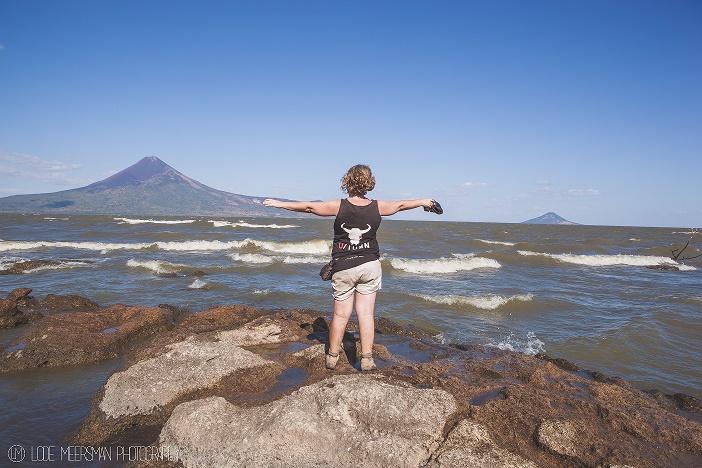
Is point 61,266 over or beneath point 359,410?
beneath

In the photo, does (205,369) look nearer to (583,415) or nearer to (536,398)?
(536,398)

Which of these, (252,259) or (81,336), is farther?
(252,259)

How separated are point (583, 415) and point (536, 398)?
377mm

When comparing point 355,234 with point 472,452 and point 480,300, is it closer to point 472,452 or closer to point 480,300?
point 472,452

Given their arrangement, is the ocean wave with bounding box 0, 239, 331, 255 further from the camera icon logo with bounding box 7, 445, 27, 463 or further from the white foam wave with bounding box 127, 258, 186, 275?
the camera icon logo with bounding box 7, 445, 27, 463

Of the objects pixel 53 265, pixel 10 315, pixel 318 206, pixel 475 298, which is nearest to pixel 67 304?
pixel 10 315

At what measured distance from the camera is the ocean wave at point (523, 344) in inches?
294

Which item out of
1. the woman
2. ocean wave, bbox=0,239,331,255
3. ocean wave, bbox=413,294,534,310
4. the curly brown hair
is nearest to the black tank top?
the woman

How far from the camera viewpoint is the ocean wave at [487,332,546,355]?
7.48 m

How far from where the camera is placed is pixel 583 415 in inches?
134

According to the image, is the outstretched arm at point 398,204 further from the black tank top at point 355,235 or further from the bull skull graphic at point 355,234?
the bull skull graphic at point 355,234

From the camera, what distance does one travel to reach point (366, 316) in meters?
4.17

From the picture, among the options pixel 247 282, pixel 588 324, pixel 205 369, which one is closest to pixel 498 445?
pixel 205 369

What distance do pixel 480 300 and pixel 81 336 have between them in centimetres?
940
